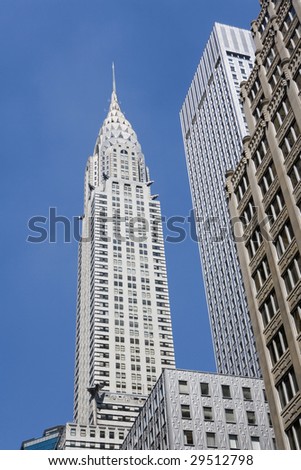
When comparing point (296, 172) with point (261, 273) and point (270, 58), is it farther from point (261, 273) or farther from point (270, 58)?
point (270, 58)

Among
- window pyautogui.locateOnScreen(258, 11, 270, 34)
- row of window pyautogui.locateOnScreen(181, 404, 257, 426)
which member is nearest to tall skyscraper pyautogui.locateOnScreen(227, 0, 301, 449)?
window pyautogui.locateOnScreen(258, 11, 270, 34)

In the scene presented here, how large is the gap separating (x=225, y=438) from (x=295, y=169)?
5433 cm

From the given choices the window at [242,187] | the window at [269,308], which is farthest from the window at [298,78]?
the window at [269,308]

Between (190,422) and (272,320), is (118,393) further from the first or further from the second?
(272,320)

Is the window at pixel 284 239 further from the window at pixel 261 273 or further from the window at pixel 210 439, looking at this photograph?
the window at pixel 210 439

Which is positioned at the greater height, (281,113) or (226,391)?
(226,391)

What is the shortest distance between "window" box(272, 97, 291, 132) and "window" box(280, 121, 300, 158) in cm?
225

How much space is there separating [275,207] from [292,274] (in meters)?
7.27

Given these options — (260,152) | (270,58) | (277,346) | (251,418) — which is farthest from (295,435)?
(251,418)

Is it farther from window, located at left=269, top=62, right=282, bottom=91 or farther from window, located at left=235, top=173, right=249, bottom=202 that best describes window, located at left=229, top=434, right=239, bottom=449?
window, located at left=269, top=62, right=282, bottom=91

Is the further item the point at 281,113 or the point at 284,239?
the point at 281,113

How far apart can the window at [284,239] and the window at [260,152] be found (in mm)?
9610

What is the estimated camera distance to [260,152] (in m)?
64.8

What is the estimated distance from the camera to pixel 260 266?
196 feet
